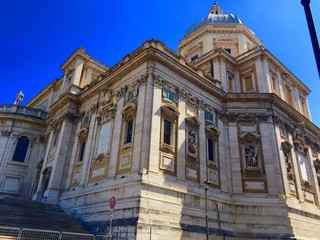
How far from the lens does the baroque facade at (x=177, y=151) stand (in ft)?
49.8

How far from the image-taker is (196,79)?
66.4 feet

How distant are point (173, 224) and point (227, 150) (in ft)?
27.4

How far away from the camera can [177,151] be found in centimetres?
1680

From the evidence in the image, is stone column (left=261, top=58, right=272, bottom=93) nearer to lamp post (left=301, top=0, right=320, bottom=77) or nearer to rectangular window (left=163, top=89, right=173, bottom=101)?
rectangular window (left=163, top=89, right=173, bottom=101)

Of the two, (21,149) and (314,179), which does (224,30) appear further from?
(21,149)

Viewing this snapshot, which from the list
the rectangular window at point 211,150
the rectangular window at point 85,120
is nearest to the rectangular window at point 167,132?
the rectangular window at point 211,150

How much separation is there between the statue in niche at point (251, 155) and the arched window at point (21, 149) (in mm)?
21338

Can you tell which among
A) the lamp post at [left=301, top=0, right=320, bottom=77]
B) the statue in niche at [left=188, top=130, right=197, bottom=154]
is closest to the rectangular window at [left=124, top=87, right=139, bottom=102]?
the statue in niche at [left=188, top=130, right=197, bottom=154]

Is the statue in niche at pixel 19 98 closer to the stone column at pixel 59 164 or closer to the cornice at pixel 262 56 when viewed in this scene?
the stone column at pixel 59 164

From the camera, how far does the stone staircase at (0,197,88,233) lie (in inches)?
Result: 535

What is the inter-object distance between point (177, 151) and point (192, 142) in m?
1.73

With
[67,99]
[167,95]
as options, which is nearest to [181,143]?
[167,95]

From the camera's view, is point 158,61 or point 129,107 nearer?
point 129,107

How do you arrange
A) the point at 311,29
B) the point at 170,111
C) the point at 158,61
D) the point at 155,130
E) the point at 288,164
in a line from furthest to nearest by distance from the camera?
the point at 288,164 → the point at 158,61 → the point at 170,111 → the point at 155,130 → the point at 311,29
